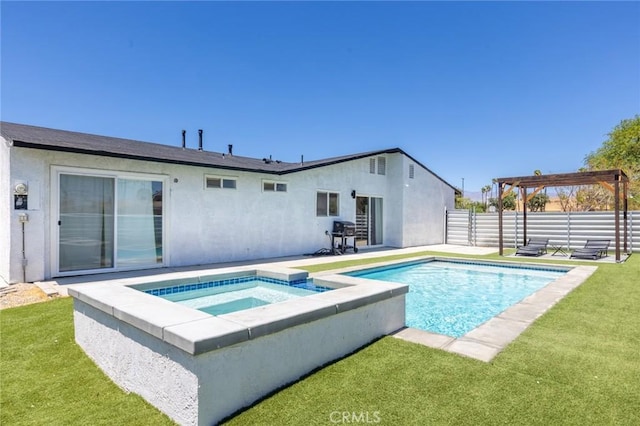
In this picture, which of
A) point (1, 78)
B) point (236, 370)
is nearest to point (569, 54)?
point (236, 370)

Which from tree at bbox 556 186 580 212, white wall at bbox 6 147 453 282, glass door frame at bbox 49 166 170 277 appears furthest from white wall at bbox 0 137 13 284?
tree at bbox 556 186 580 212

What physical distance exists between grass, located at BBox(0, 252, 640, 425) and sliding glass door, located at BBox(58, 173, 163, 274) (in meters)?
4.23

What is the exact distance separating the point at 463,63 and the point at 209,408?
17.9 metres

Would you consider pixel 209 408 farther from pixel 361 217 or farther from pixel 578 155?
pixel 578 155

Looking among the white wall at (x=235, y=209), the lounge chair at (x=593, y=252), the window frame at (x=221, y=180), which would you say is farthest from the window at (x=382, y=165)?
the lounge chair at (x=593, y=252)

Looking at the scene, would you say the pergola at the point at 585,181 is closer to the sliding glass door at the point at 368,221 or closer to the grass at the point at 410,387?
the sliding glass door at the point at 368,221

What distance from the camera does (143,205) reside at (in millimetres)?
9289

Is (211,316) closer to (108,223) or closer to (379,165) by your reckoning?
(108,223)

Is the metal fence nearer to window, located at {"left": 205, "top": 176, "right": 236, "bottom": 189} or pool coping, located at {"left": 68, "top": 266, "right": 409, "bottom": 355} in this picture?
window, located at {"left": 205, "top": 176, "right": 236, "bottom": 189}

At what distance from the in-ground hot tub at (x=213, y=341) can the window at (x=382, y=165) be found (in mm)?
13097

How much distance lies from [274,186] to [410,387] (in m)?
10.0

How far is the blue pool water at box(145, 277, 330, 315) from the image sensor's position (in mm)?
5281

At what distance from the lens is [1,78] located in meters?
11.1

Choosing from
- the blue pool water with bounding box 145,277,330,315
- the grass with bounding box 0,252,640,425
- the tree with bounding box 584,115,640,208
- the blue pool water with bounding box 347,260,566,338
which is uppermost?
the tree with bounding box 584,115,640,208
